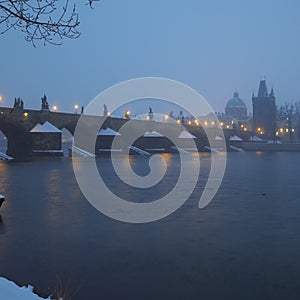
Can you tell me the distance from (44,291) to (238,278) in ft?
13.2

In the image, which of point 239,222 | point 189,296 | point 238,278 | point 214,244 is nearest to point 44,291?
point 189,296

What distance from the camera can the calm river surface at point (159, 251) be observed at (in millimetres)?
7621

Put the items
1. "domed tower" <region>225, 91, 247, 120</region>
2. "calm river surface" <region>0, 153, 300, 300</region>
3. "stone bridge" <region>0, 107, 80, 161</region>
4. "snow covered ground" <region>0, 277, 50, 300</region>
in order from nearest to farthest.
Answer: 1. "snow covered ground" <region>0, 277, 50, 300</region>
2. "calm river surface" <region>0, 153, 300, 300</region>
3. "stone bridge" <region>0, 107, 80, 161</region>
4. "domed tower" <region>225, 91, 247, 120</region>

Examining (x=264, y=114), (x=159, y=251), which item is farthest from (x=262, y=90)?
(x=159, y=251)

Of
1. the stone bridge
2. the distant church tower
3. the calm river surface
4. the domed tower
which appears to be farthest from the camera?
the domed tower

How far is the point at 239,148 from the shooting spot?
297ft

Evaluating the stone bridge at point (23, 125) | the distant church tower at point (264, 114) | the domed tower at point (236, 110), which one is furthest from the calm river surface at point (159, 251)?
the domed tower at point (236, 110)

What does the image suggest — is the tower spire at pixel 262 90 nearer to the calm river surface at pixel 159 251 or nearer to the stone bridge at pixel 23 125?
the stone bridge at pixel 23 125

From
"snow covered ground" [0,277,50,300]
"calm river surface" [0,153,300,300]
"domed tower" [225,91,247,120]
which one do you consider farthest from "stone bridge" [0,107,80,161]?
"domed tower" [225,91,247,120]

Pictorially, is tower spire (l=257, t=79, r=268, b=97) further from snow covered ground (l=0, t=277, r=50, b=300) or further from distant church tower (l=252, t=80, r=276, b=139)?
snow covered ground (l=0, t=277, r=50, b=300)

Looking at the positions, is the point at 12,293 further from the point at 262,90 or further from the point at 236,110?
the point at 236,110

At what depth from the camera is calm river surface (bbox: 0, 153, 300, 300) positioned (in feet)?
25.0

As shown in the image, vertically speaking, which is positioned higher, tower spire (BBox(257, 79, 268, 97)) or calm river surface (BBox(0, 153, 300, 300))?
tower spire (BBox(257, 79, 268, 97))

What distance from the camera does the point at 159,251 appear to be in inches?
391
